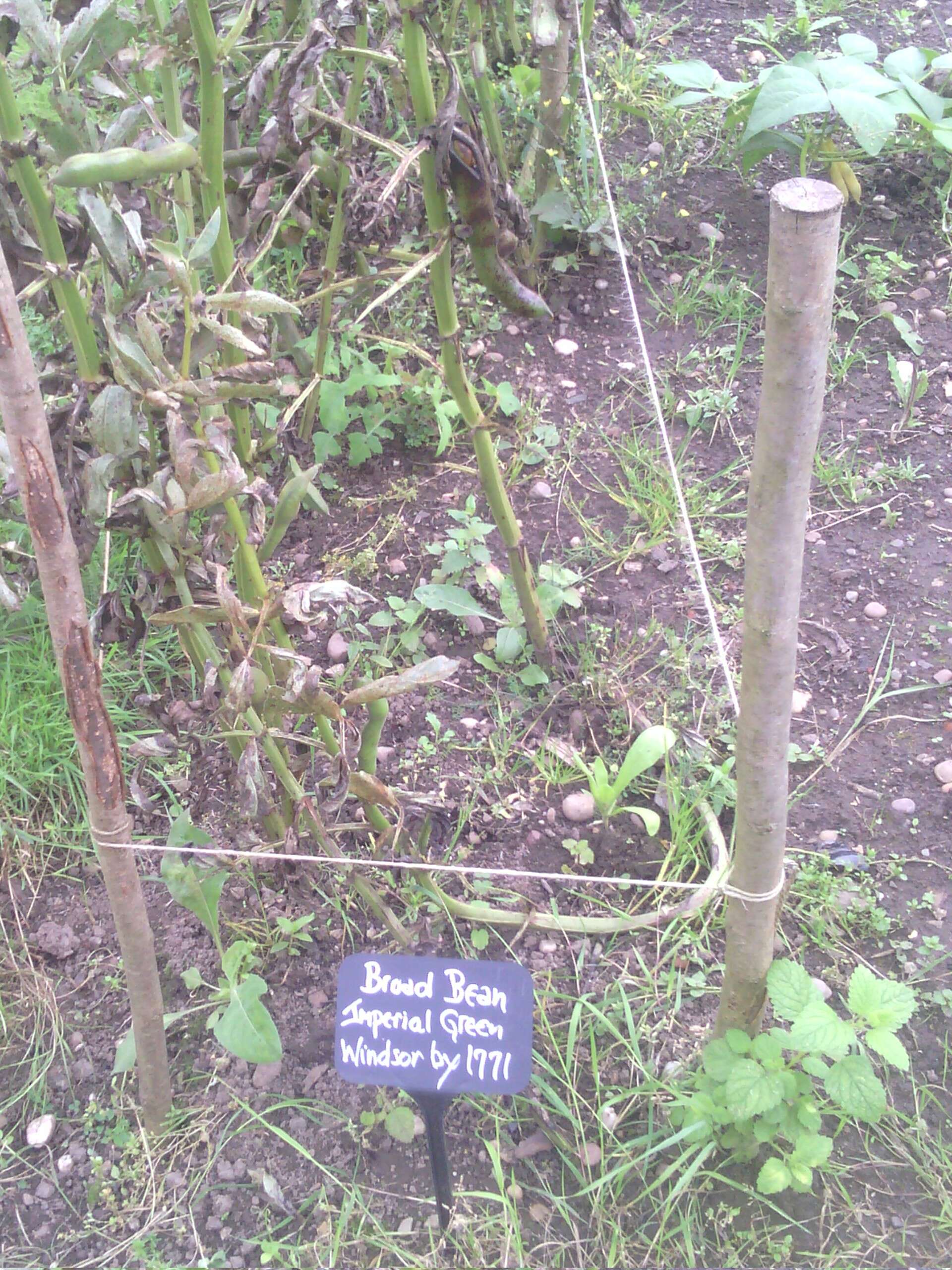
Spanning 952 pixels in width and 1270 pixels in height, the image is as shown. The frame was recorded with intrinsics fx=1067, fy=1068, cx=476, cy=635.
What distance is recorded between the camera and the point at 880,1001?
46.8 inches

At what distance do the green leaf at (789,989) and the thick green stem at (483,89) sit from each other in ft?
A: 4.98

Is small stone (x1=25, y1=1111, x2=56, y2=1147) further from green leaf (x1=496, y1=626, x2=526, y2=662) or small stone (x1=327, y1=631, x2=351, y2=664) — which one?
green leaf (x1=496, y1=626, x2=526, y2=662)

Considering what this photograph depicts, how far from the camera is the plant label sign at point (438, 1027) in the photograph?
3.56 ft

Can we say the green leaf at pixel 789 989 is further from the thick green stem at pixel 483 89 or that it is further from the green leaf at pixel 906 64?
the green leaf at pixel 906 64

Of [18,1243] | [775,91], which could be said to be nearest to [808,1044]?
[18,1243]

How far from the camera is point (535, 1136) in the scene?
53.4 inches

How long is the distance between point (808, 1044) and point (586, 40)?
2.41 meters

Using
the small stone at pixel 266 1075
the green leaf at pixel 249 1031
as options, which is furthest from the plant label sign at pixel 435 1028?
the small stone at pixel 266 1075

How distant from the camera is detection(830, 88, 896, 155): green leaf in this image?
2.36 meters

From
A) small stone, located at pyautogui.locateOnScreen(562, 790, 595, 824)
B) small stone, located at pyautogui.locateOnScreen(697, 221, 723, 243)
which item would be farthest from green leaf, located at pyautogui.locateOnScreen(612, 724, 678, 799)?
small stone, located at pyautogui.locateOnScreen(697, 221, 723, 243)

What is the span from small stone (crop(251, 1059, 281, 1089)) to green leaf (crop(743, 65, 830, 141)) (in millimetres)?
2187

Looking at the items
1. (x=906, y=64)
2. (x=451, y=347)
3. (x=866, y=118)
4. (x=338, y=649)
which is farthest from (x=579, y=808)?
(x=906, y=64)

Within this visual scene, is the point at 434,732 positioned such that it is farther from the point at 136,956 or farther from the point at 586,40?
the point at 586,40

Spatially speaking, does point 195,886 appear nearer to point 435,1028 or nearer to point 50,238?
point 435,1028
